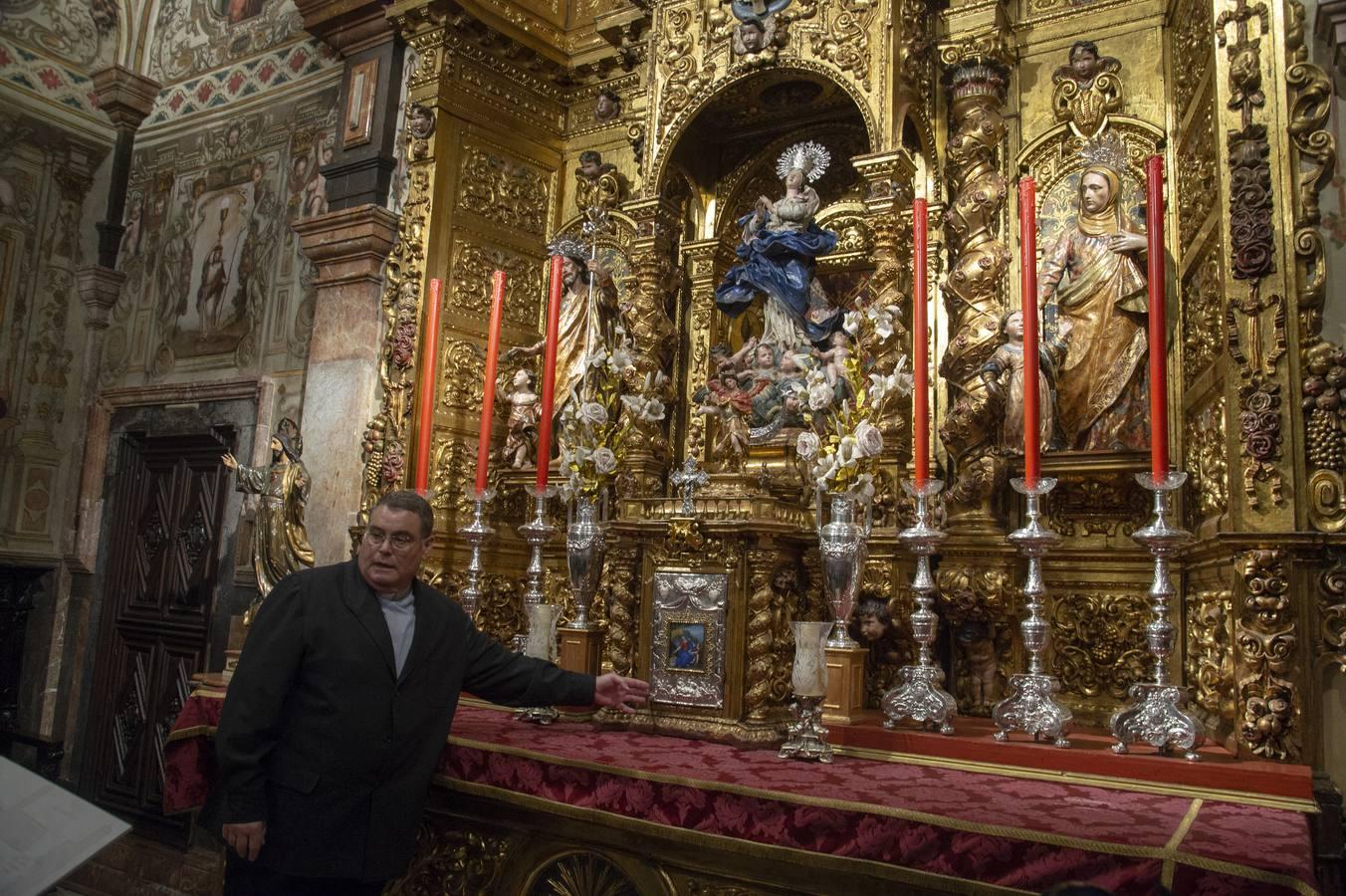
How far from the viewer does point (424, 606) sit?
3.35 metres

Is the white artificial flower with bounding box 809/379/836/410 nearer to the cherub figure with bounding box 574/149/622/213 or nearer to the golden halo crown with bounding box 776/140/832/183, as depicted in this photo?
the golden halo crown with bounding box 776/140/832/183

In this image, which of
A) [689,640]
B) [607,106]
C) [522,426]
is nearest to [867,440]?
[689,640]

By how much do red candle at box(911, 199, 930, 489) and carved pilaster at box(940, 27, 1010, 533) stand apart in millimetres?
1033

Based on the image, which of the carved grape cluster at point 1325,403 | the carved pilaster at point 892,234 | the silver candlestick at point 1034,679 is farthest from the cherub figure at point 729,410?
the carved grape cluster at point 1325,403

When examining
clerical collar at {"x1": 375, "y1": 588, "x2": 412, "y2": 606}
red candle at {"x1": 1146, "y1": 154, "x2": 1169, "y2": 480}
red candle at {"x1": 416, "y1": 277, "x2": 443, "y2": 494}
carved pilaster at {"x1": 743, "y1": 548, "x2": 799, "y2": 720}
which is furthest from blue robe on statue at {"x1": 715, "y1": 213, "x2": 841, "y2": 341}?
clerical collar at {"x1": 375, "y1": 588, "x2": 412, "y2": 606}

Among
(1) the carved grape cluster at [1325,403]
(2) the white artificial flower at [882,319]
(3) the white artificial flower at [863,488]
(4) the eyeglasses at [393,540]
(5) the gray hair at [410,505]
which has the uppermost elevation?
(2) the white artificial flower at [882,319]

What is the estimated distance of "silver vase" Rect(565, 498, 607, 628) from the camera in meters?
4.46

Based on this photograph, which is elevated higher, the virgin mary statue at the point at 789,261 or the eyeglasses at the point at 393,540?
the virgin mary statue at the point at 789,261

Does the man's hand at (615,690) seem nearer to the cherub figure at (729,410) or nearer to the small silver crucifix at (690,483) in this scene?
the small silver crucifix at (690,483)

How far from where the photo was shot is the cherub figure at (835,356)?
16.3 ft

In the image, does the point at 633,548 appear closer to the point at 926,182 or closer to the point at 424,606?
the point at 424,606

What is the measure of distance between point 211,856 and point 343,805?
4.54m

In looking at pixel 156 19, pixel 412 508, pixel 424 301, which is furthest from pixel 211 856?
pixel 156 19

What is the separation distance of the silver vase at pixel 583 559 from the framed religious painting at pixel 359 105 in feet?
11.8
